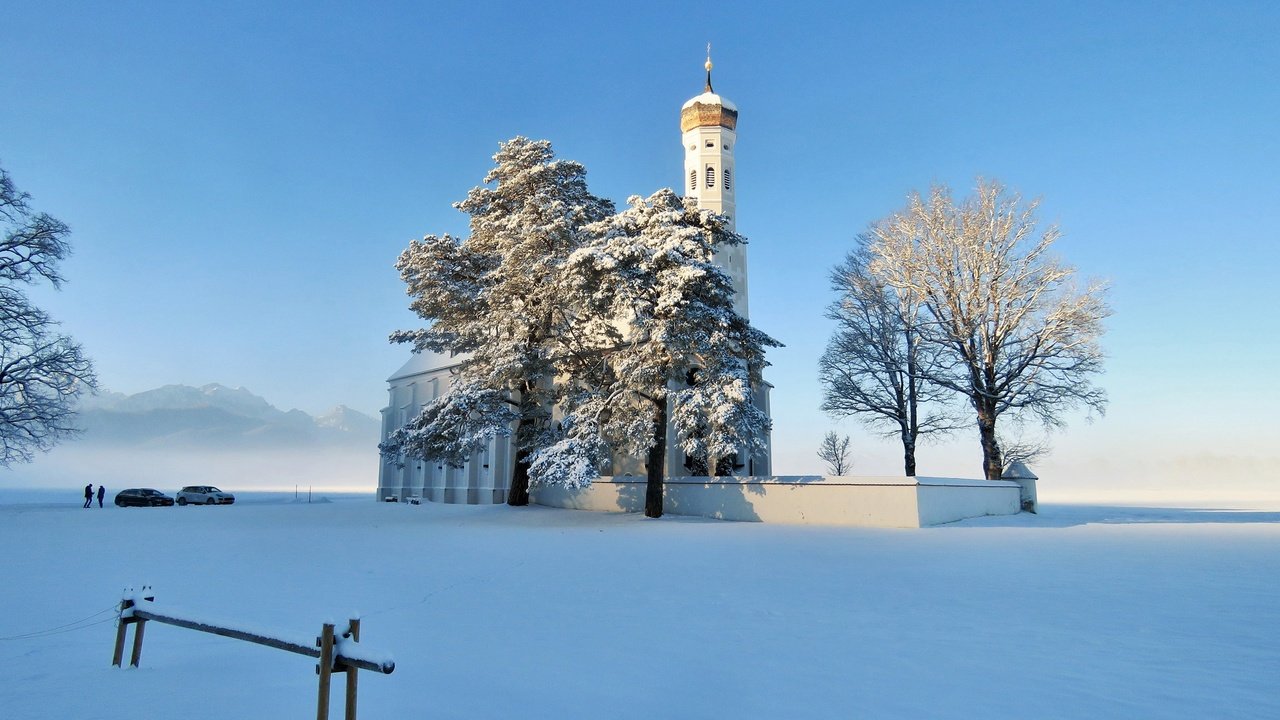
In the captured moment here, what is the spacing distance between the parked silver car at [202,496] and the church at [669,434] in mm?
9672

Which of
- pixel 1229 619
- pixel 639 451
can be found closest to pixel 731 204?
pixel 639 451

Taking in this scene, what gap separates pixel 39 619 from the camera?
9.63 meters

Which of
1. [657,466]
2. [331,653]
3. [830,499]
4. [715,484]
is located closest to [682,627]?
[331,653]

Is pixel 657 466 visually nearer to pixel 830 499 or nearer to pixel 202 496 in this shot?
pixel 830 499

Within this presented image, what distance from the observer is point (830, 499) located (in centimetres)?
2362

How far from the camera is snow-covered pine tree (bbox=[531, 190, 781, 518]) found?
77.2 feet

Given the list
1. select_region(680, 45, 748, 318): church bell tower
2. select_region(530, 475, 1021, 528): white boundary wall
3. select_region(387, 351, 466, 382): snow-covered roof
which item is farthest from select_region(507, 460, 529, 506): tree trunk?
select_region(680, 45, 748, 318): church bell tower

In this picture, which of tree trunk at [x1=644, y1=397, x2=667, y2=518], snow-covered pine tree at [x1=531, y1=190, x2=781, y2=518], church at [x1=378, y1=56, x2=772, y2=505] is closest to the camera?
snow-covered pine tree at [x1=531, y1=190, x2=781, y2=518]

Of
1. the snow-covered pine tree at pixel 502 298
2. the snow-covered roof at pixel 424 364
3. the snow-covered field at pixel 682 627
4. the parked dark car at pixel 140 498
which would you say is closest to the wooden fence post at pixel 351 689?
the snow-covered field at pixel 682 627

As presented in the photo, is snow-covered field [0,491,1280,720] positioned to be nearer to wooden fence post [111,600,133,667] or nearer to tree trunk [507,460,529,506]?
wooden fence post [111,600,133,667]

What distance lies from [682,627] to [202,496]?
43216 mm

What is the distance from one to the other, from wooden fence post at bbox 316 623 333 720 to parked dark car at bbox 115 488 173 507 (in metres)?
44.2

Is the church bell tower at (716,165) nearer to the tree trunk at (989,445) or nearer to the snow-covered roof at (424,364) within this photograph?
the tree trunk at (989,445)

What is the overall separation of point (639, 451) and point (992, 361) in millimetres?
16098
